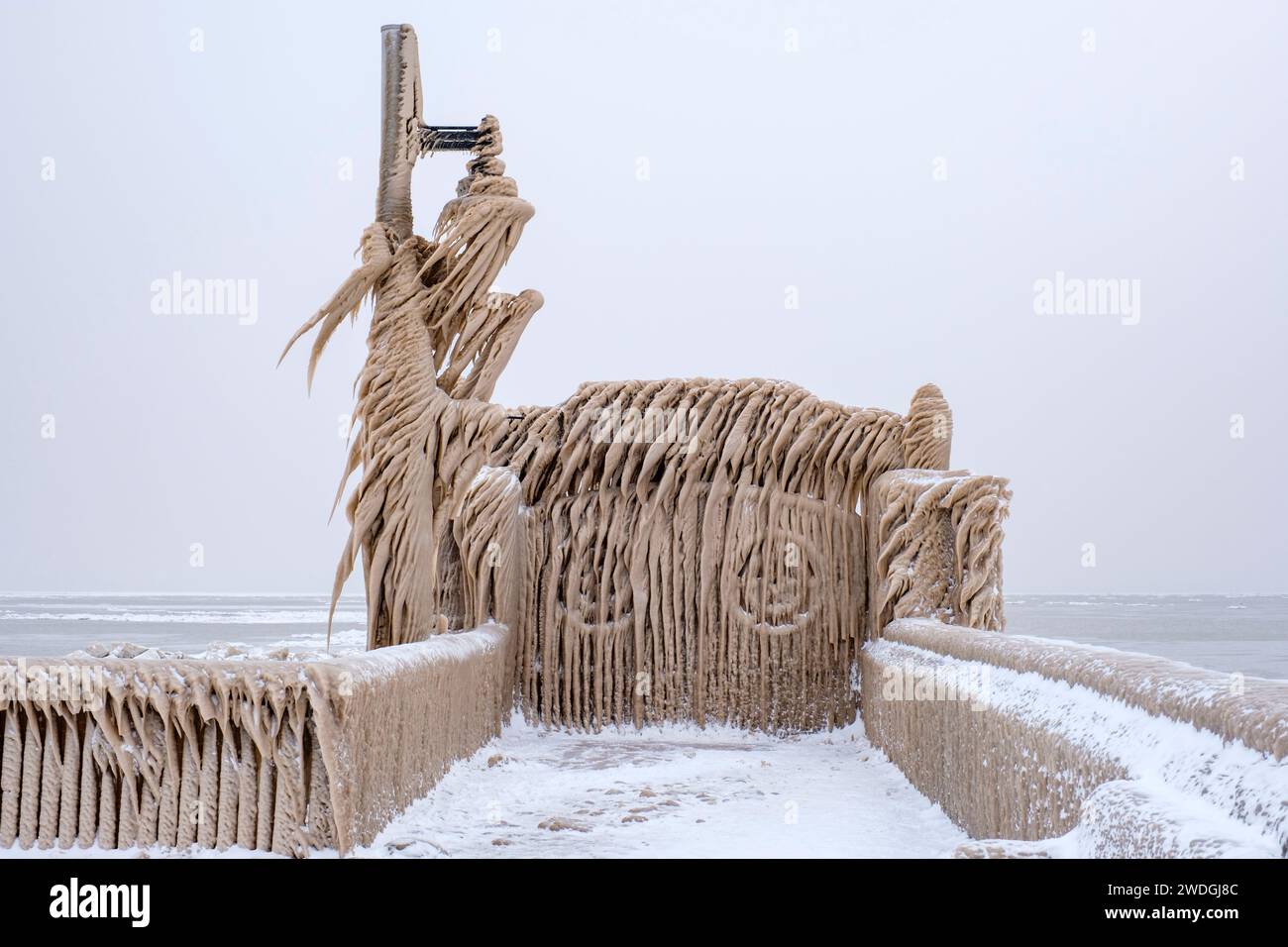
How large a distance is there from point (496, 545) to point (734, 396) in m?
2.25

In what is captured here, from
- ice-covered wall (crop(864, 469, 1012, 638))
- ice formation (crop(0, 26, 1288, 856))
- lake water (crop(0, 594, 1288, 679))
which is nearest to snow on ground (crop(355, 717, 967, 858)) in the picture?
ice formation (crop(0, 26, 1288, 856))

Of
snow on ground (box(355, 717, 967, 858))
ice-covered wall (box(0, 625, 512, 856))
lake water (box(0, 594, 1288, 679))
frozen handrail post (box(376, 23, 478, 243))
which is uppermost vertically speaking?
frozen handrail post (box(376, 23, 478, 243))

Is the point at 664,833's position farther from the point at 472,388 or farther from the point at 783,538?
the point at 783,538

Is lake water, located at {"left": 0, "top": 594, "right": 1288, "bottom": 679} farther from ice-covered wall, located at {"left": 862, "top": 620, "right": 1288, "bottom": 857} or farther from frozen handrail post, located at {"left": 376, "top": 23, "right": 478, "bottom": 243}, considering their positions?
ice-covered wall, located at {"left": 862, "top": 620, "right": 1288, "bottom": 857}

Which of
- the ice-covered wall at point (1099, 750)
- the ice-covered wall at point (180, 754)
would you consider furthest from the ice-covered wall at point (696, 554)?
the ice-covered wall at point (180, 754)

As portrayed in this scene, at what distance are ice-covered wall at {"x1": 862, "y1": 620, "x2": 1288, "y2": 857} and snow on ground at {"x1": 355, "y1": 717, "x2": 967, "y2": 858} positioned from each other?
40 cm

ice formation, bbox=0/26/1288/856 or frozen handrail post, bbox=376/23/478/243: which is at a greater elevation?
frozen handrail post, bbox=376/23/478/243

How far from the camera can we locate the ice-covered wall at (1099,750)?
2586 millimetres

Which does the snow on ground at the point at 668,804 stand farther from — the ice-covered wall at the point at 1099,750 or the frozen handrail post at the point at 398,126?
the frozen handrail post at the point at 398,126

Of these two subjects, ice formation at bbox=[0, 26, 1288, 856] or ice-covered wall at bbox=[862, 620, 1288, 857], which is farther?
ice formation at bbox=[0, 26, 1288, 856]

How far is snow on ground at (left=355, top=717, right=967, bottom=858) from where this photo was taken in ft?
17.0

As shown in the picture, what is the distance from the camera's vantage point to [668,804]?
20.6ft

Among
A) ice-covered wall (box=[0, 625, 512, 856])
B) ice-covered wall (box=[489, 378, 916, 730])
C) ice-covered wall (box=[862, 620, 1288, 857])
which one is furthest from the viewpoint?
ice-covered wall (box=[489, 378, 916, 730])
